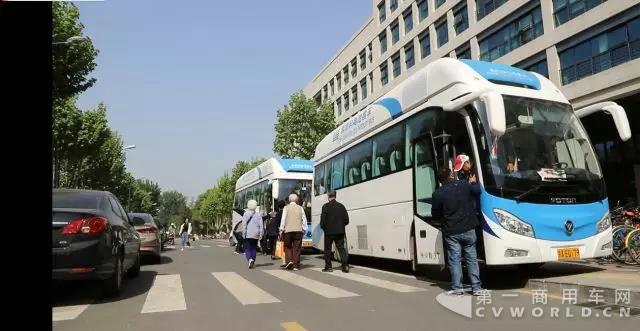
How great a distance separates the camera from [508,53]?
1101 inches

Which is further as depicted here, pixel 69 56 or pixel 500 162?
pixel 69 56

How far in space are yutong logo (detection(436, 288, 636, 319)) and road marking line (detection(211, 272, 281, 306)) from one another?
2.48 metres

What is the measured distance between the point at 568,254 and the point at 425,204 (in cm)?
246

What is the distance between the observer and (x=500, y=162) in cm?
738

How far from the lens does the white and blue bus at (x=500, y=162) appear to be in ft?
23.5

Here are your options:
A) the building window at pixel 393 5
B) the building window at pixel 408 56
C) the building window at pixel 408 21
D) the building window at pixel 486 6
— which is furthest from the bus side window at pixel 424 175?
the building window at pixel 393 5

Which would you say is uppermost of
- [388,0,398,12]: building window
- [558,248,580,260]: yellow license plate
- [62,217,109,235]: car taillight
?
[388,0,398,12]: building window

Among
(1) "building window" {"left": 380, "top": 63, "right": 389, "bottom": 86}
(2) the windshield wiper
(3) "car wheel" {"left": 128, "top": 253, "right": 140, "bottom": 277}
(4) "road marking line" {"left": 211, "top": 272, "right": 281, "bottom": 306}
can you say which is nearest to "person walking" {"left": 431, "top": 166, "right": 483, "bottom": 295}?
(2) the windshield wiper

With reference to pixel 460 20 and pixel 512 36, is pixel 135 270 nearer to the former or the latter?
pixel 512 36

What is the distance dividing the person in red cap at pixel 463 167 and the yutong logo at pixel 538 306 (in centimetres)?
176

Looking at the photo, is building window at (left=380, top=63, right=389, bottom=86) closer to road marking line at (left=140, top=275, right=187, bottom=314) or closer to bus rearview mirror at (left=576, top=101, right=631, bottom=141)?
bus rearview mirror at (left=576, top=101, right=631, bottom=141)

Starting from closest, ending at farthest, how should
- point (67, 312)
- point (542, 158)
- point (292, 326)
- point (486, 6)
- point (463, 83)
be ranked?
1. point (292, 326)
2. point (67, 312)
3. point (542, 158)
4. point (463, 83)
5. point (486, 6)

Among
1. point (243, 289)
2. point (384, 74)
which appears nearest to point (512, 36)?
point (384, 74)

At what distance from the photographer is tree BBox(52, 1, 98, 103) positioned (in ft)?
69.5
